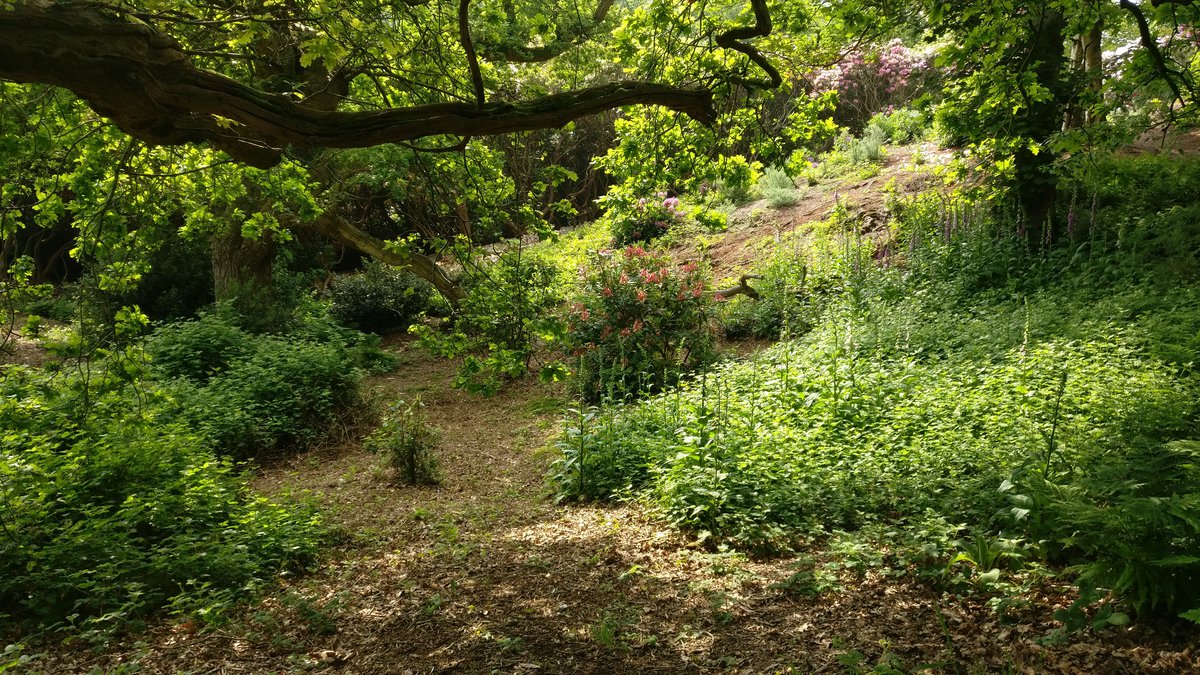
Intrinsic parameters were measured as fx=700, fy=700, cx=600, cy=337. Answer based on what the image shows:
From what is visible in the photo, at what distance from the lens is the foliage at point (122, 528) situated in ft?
12.7

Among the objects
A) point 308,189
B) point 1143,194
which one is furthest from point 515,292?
point 1143,194

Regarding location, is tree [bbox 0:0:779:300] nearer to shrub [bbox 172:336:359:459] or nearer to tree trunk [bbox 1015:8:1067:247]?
shrub [bbox 172:336:359:459]

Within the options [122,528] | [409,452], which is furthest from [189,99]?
[409,452]

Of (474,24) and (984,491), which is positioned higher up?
(474,24)

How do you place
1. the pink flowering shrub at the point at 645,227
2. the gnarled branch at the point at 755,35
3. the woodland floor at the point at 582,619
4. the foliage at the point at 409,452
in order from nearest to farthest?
the woodland floor at the point at 582,619 < the gnarled branch at the point at 755,35 < the foliage at the point at 409,452 < the pink flowering shrub at the point at 645,227

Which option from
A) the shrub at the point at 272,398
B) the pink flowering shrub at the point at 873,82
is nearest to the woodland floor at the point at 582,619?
the shrub at the point at 272,398

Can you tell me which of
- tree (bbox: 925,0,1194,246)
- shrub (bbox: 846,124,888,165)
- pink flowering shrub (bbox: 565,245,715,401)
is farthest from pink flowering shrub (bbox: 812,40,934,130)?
pink flowering shrub (bbox: 565,245,715,401)

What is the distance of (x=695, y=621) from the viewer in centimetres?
358

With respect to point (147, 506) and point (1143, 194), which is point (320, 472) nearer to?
point (147, 506)

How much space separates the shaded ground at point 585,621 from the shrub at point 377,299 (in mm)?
9236

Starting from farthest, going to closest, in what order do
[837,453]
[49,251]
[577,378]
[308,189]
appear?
[49,251] < [577,378] < [308,189] < [837,453]

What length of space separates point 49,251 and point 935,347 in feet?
69.7

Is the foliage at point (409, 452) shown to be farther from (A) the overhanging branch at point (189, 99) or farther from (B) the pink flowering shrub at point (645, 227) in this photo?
(B) the pink flowering shrub at point (645, 227)

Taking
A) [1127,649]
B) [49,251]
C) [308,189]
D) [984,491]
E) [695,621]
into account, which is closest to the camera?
[1127,649]
